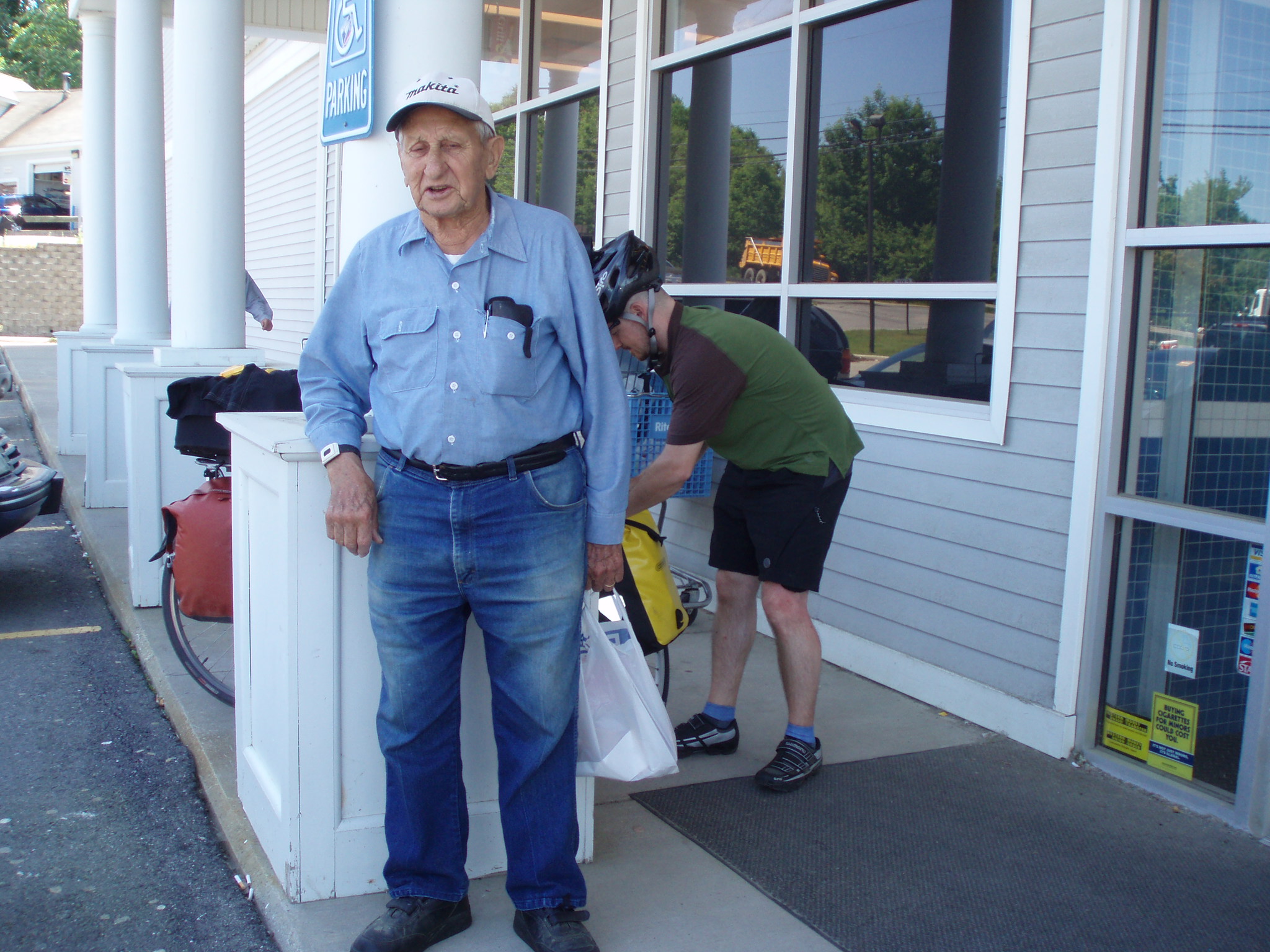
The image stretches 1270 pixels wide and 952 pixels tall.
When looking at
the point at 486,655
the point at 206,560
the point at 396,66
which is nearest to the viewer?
the point at 486,655

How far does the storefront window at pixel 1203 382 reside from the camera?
344 cm

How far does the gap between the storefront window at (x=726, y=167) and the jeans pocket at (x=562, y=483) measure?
3068 millimetres

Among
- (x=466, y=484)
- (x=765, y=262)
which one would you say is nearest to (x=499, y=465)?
(x=466, y=484)

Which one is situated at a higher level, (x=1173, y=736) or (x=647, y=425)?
A: (x=647, y=425)

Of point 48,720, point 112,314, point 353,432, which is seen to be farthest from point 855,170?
point 112,314

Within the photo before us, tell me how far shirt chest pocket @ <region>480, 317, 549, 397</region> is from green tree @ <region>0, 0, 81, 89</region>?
62.1 meters

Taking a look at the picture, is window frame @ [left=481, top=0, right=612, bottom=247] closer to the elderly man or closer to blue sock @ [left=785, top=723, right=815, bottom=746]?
blue sock @ [left=785, top=723, right=815, bottom=746]

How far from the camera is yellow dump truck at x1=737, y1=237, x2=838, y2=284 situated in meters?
5.25

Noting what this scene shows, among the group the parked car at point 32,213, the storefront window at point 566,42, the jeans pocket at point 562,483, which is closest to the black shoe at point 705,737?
the jeans pocket at point 562,483

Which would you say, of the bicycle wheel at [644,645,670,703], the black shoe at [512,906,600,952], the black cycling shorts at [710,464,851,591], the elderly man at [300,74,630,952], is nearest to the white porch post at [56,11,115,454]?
the bicycle wheel at [644,645,670,703]

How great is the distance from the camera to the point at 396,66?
10.8 ft

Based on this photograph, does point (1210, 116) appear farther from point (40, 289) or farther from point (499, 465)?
point (40, 289)

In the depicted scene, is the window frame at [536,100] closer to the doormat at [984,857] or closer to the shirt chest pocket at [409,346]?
the doormat at [984,857]

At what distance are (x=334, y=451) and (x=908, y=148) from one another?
317 centimetres
